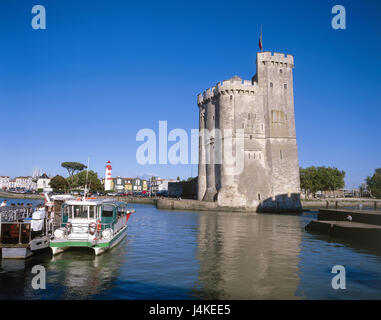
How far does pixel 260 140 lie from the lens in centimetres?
4850

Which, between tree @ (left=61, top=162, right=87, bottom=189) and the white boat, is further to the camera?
tree @ (left=61, top=162, right=87, bottom=189)

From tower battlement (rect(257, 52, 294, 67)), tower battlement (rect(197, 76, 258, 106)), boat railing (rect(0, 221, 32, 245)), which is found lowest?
boat railing (rect(0, 221, 32, 245))

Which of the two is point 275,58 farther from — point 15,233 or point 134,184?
point 134,184

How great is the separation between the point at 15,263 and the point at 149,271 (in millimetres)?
5827

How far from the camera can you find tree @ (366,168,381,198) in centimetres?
9531

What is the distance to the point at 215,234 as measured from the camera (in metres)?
22.4

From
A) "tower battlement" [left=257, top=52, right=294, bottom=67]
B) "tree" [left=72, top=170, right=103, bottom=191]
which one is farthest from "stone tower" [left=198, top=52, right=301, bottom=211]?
"tree" [left=72, top=170, right=103, bottom=191]

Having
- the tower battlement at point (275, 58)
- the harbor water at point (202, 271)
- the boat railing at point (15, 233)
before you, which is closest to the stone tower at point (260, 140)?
the tower battlement at point (275, 58)

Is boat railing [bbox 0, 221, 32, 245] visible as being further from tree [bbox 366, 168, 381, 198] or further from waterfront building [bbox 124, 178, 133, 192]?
waterfront building [bbox 124, 178, 133, 192]

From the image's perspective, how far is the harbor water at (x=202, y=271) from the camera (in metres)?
9.58

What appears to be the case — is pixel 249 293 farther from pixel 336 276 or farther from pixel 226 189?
pixel 226 189

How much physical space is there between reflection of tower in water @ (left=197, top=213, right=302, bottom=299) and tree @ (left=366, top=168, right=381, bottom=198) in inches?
3512

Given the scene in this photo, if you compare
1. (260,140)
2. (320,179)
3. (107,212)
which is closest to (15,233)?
(107,212)
